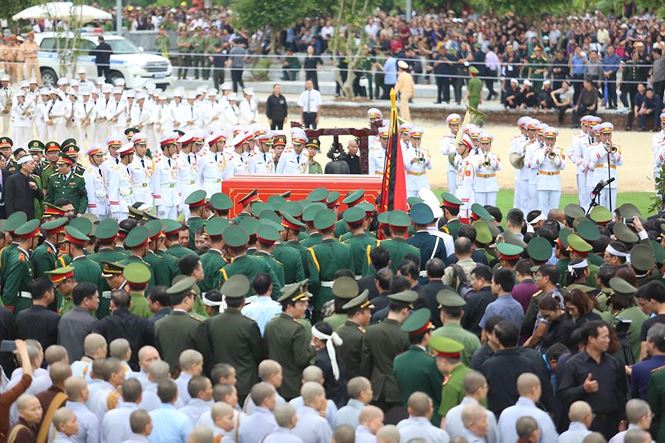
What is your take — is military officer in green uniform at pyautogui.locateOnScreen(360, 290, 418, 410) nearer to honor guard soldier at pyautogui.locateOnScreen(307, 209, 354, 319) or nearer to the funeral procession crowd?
the funeral procession crowd

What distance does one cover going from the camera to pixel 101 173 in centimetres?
2022

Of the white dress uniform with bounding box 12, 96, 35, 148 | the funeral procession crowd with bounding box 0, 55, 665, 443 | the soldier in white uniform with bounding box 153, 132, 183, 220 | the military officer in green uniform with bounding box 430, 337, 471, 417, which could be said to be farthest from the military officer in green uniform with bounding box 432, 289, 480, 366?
the white dress uniform with bounding box 12, 96, 35, 148

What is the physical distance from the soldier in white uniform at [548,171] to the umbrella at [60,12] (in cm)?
1956

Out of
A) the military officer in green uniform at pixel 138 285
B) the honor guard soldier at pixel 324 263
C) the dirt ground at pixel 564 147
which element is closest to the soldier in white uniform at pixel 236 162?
the dirt ground at pixel 564 147

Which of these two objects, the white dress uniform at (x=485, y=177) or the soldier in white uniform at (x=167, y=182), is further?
Result: the white dress uniform at (x=485, y=177)

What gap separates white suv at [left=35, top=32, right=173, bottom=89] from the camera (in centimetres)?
3881

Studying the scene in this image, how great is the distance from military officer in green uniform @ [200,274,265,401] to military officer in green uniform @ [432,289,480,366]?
60.0 inches

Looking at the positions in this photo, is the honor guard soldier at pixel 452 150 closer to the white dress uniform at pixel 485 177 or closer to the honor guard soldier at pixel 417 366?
the white dress uniform at pixel 485 177

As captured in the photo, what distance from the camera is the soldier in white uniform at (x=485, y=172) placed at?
2150 centimetres

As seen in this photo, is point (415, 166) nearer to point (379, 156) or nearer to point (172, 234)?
point (379, 156)

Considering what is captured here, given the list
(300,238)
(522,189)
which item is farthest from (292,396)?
(522,189)

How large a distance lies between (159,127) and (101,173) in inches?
375

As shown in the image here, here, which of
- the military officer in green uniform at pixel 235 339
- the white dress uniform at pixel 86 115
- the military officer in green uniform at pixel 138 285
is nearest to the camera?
the military officer in green uniform at pixel 235 339

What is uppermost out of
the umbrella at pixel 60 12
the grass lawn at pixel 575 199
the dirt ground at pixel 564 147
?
the umbrella at pixel 60 12
